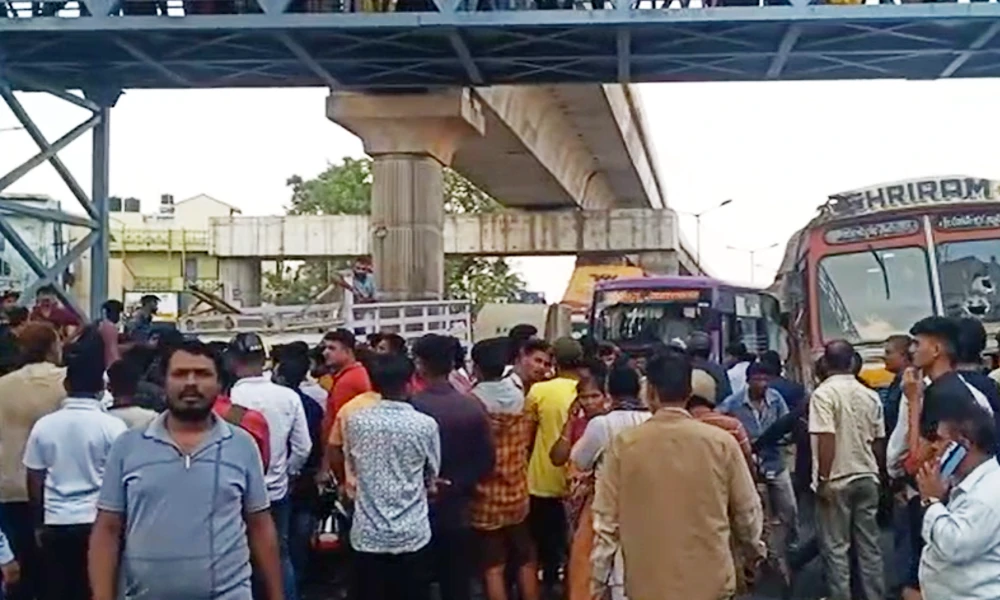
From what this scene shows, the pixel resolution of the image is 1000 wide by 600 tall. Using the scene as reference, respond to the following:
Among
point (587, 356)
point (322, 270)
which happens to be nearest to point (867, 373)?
point (587, 356)

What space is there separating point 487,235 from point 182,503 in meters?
41.8

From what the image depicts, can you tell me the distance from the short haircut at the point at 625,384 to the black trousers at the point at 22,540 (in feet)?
10.2

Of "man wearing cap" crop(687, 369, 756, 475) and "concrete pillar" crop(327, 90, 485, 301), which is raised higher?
"concrete pillar" crop(327, 90, 485, 301)

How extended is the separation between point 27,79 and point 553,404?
10.4m

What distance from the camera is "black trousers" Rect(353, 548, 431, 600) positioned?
24.0ft

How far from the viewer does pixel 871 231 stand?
1422cm

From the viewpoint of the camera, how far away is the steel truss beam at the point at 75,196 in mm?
15250

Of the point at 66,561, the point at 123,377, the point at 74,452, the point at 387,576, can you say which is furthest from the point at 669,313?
the point at 74,452

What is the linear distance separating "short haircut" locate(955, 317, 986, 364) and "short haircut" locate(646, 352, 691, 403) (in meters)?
1.91

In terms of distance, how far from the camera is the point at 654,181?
5406 cm

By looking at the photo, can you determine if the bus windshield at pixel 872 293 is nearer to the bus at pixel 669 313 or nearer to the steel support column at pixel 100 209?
the bus at pixel 669 313

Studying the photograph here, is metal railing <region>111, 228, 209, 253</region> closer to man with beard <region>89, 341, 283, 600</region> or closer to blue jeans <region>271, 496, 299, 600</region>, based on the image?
blue jeans <region>271, 496, 299, 600</region>

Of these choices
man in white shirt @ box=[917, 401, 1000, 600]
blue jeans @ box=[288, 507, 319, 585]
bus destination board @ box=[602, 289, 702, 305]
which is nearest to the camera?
man in white shirt @ box=[917, 401, 1000, 600]

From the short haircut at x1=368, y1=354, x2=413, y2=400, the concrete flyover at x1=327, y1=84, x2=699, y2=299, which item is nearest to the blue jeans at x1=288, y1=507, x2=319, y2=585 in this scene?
the short haircut at x1=368, y1=354, x2=413, y2=400
